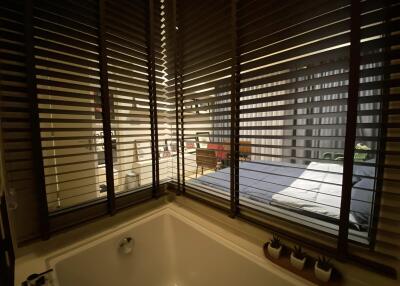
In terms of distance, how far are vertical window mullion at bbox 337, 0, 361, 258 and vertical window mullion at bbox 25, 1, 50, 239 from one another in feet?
4.85

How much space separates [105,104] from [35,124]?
0.38 metres

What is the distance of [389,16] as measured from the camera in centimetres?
66

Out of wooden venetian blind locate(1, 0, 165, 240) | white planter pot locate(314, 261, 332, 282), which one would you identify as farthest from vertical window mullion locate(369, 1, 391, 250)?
wooden venetian blind locate(1, 0, 165, 240)

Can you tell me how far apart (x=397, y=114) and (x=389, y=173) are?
0.23 meters

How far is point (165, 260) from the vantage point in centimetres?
135

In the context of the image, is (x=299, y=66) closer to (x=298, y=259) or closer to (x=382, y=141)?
(x=382, y=141)

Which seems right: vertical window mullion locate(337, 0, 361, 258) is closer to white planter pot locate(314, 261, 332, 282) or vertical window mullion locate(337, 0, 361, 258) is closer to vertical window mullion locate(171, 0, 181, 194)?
white planter pot locate(314, 261, 332, 282)

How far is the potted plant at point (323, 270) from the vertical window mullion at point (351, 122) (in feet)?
0.32

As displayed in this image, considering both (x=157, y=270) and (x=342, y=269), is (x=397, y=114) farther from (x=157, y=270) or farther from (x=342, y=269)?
(x=157, y=270)

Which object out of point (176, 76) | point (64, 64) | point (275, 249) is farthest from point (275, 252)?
point (64, 64)

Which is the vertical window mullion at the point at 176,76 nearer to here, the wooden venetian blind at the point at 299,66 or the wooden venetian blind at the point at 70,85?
the wooden venetian blind at the point at 70,85

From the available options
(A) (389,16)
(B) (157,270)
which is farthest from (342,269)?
(B) (157,270)

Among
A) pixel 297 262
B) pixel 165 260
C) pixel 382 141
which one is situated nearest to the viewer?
pixel 382 141

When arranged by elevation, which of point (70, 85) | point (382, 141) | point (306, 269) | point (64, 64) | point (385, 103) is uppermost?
point (64, 64)
